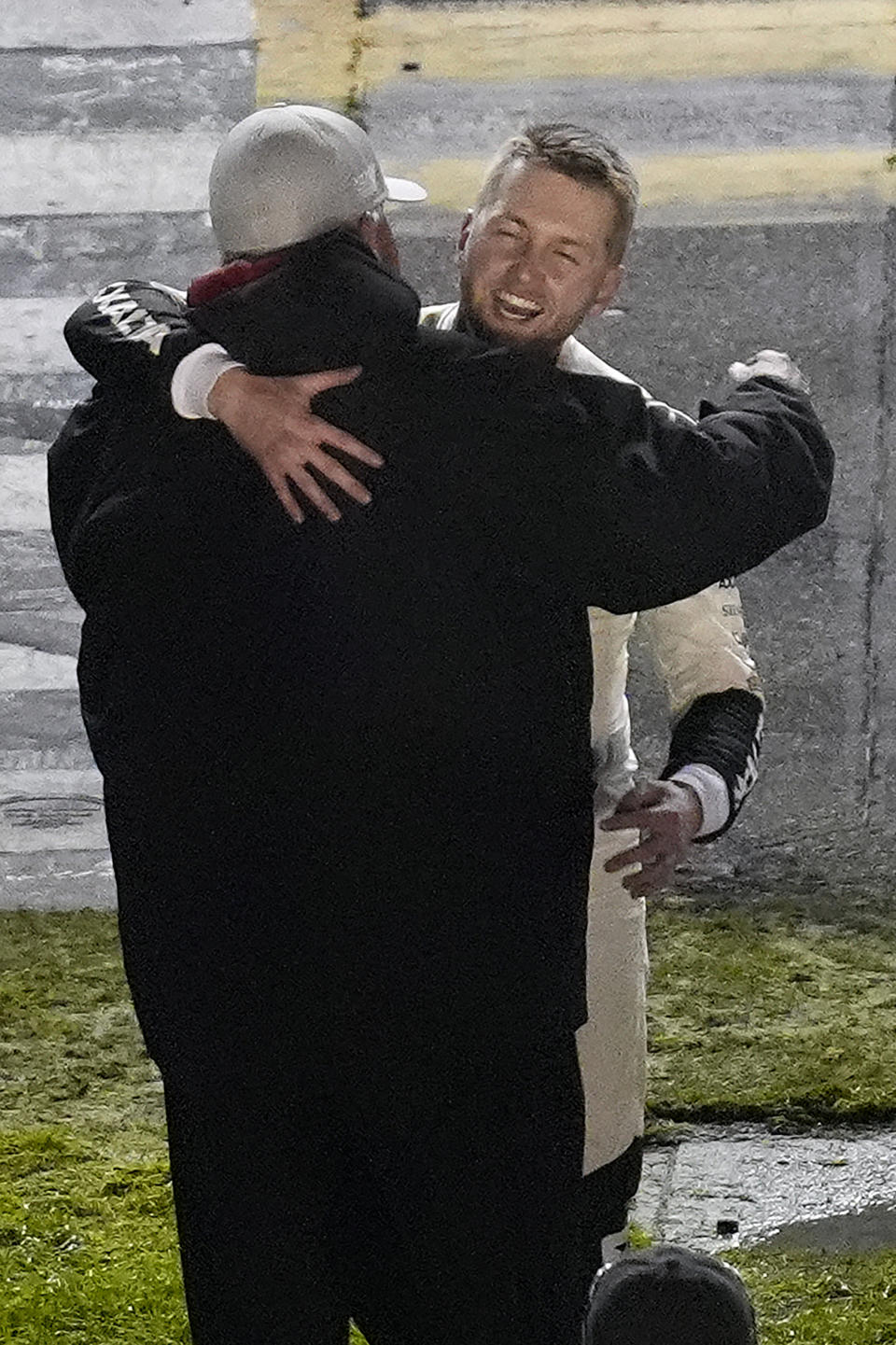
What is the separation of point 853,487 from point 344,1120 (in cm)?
328

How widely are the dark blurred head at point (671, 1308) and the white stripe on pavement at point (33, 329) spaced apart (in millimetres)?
3741

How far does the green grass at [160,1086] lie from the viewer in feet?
9.23

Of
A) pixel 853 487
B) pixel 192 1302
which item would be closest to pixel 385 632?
pixel 192 1302

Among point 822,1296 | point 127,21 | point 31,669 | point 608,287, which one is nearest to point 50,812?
point 31,669

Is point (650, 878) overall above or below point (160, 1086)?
above

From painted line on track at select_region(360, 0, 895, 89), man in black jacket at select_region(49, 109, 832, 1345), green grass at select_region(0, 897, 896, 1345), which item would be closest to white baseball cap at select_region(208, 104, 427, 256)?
man in black jacket at select_region(49, 109, 832, 1345)

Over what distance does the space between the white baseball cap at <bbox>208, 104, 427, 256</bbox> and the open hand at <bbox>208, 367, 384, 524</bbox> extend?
0.49 feet

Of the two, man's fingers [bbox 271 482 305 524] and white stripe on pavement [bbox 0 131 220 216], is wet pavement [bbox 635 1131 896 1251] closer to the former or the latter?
man's fingers [bbox 271 482 305 524]

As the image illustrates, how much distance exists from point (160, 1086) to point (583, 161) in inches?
88.5

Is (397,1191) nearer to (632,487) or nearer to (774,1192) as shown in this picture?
(632,487)

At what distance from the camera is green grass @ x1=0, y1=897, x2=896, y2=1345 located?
281 cm

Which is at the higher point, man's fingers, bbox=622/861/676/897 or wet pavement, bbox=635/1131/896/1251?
man's fingers, bbox=622/861/676/897

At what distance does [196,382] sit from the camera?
1613mm

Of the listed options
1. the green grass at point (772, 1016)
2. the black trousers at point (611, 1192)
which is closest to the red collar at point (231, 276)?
the black trousers at point (611, 1192)
